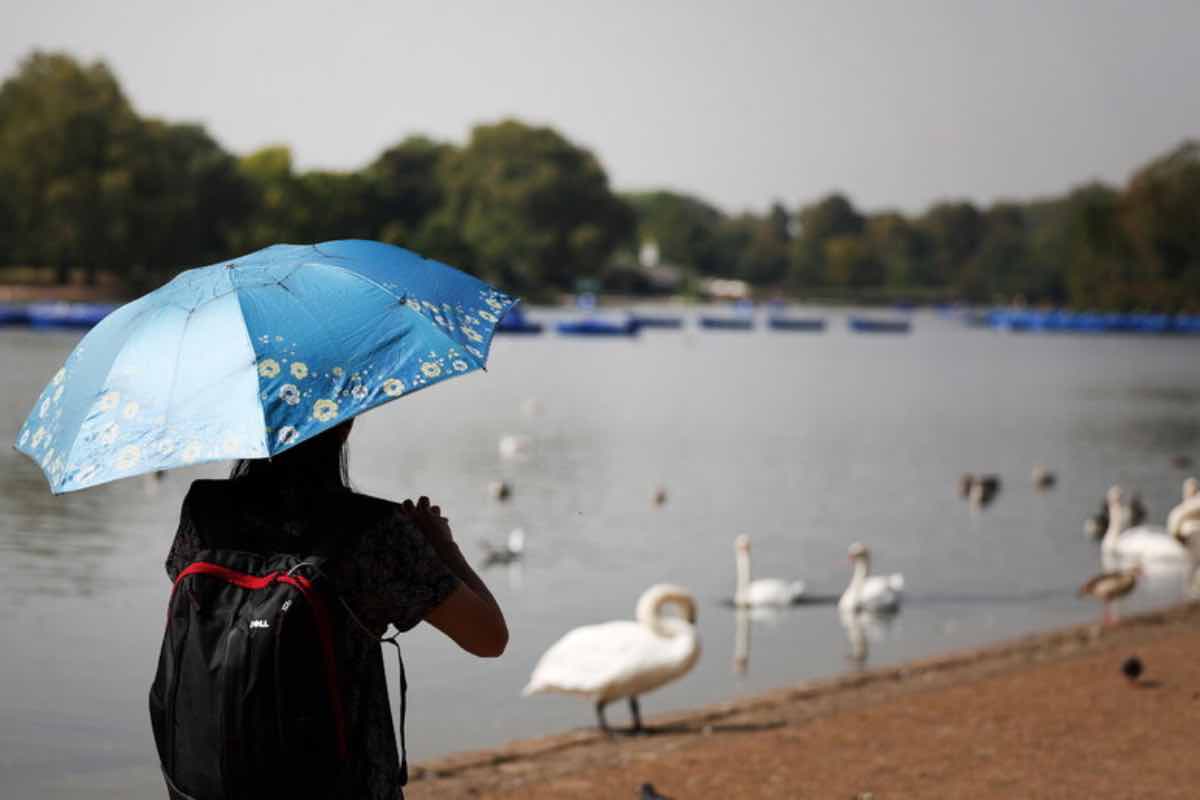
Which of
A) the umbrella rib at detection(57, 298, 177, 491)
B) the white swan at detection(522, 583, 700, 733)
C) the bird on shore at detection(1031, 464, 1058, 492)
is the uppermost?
the umbrella rib at detection(57, 298, 177, 491)

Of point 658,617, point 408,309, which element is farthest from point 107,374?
point 658,617

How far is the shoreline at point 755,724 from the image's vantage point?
22.6 feet

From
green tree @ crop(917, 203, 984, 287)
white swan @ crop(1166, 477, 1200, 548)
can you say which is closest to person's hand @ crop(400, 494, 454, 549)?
white swan @ crop(1166, 477, 1200, 548)

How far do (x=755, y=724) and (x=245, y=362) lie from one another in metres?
5.97

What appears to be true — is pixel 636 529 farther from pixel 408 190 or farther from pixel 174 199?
pixel 408 190

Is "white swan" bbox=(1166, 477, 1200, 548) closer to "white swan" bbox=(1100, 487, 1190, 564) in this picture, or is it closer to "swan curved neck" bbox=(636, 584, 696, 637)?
"white swan" bbox=(1100, 487, 1190, 564)

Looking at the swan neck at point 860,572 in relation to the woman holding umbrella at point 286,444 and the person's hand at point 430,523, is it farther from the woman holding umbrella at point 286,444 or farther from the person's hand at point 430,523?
the person's hand at point 430,523

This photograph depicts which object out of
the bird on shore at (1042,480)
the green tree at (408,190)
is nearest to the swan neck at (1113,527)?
the bird on shore at (1042,480)

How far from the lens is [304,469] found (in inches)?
105

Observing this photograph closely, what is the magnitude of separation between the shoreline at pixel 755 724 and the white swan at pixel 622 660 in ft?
0.90

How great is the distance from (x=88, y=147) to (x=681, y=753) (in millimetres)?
81417

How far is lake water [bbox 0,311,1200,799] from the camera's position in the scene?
9430 millimetres

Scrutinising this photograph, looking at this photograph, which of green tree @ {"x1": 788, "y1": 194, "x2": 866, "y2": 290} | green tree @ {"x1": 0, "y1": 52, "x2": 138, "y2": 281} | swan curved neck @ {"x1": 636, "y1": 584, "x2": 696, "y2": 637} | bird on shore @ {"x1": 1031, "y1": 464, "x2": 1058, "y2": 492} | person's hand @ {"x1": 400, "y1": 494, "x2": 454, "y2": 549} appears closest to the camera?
person's hand @ {"x1": 400, "y1": 494, "x2": 454, "y2": 549}

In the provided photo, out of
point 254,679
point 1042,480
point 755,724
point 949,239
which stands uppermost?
point 949,239
